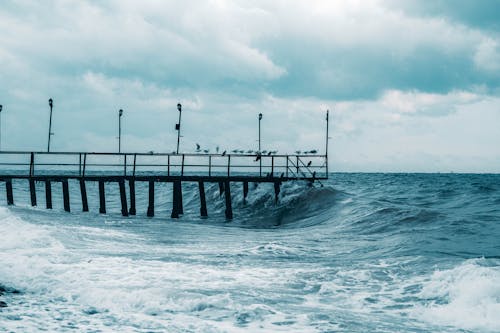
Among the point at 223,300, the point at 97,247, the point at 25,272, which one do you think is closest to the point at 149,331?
the point at 223,300

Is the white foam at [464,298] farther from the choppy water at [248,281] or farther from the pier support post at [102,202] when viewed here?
the pier support post at [102,202]

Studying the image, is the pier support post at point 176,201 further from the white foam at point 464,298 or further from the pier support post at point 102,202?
the white foam at point 464,298

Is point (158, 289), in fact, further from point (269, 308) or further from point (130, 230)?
point (130, 230)

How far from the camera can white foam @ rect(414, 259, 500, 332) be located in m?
7.84

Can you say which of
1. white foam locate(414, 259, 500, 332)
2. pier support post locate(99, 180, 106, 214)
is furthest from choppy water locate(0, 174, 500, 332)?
pier support post locate(99, 180, 106, 214)

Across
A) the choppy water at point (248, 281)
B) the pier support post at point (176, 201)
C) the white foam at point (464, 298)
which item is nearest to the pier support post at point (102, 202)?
the pier support post at point (176, 201)

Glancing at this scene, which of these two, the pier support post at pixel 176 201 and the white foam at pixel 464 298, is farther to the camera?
the pier support post at pixel 176 201

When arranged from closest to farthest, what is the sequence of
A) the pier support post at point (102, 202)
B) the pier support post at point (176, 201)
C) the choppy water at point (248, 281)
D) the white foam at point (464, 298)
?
the choppy water at point (248, 281)
the white foam at point (464, 298)
the pier support post at point (176, 201)
the pier support post at point (102, 202)

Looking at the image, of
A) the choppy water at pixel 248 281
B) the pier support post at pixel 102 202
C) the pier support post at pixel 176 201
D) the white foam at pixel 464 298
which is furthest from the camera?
the pier support post at pixel 102 202

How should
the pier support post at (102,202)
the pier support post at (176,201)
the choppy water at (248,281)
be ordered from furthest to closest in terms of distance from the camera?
the pier support post at (102,202) < the pier support post at (176,201) < the choppy water at (248,281)

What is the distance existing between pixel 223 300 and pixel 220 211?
26.5m

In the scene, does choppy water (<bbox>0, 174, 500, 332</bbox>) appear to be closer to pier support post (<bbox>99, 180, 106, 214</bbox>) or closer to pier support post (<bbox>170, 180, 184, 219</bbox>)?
pier support post (<bbox>170, 180, 184, 219</bbox>)

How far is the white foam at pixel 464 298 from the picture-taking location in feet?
25.7

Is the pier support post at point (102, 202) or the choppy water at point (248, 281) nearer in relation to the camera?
the choppy water at point (248, 281)
